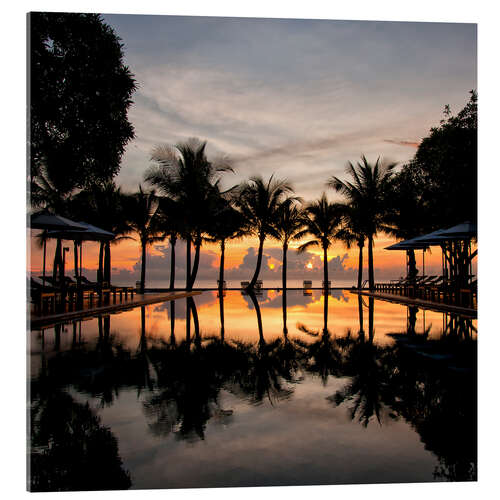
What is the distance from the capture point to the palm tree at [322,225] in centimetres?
2953

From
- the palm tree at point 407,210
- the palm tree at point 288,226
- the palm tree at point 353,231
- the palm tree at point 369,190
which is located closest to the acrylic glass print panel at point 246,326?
the palm tree at point 407,210

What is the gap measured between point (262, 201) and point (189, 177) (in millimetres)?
6066

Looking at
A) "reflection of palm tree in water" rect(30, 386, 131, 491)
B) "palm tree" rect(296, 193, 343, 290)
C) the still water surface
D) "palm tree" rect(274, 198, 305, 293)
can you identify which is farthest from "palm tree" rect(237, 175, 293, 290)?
"reflection of palm tree in water" rect(30, 386, 131, 491)

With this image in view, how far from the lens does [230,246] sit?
101 ft

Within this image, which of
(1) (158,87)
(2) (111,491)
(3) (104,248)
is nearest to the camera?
(2) (111,491)

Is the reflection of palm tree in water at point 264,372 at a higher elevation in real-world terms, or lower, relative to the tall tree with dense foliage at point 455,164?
lower

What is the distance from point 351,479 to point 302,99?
218 inches

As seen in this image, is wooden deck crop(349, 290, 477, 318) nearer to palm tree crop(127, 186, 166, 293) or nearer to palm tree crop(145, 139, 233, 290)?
palm tree crop(145, 139, 233, 290)

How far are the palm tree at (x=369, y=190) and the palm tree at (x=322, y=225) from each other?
280cm

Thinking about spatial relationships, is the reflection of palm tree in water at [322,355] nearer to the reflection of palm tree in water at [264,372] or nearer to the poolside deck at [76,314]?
the reflection of palm tree in water at [264,372]

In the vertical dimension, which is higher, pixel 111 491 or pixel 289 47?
pixel 289 47
